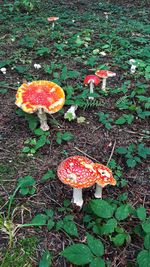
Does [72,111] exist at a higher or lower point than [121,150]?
higher

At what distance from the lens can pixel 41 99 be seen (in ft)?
11.1

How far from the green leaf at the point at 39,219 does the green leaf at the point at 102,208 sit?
0.44 metres

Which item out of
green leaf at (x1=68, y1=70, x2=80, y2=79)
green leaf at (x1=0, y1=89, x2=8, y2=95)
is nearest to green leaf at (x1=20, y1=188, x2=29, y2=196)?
green leaf at (x1=0, y1=89, x2=8, y2=95)

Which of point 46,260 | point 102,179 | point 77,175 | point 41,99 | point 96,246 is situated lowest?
point 46,260

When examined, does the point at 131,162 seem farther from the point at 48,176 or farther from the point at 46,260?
the point at 46,260

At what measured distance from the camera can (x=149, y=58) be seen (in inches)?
216

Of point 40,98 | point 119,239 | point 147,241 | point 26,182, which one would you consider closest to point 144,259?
point 147,241

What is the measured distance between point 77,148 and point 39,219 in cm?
113

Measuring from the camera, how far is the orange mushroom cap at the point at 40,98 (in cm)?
336

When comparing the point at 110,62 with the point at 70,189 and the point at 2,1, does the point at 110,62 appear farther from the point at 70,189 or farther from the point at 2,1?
the point at 2,1

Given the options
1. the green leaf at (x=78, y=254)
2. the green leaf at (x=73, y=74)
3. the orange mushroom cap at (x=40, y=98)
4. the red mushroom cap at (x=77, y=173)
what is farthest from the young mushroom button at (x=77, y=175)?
the green leaf at (x=73, y=74)

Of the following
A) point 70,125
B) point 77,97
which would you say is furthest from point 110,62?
point 70,125

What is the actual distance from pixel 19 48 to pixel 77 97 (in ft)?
7.89

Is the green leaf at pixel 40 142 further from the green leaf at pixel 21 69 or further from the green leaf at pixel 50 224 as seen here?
the green leaf at pixel 21 69
